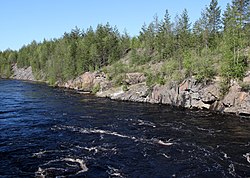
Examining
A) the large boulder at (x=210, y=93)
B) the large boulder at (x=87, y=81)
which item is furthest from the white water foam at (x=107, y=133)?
the large boulder at (x=87, y=81)

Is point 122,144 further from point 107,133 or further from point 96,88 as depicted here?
point 96,88

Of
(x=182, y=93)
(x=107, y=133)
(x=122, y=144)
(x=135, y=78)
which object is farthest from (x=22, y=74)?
(x=122, y=144)

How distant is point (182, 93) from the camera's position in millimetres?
62375

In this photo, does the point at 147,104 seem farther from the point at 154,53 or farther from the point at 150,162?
the point at 154,53

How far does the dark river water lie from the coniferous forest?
15496 millimetres

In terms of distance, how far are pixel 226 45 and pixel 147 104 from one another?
71.9ft

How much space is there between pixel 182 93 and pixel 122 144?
32.7 m

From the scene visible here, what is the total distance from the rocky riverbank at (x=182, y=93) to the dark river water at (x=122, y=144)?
13.9ft

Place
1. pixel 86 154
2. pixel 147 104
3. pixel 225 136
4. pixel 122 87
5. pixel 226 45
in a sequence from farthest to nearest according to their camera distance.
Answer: pixel 122 87, pixel 147 104, pixel 226 45, pixel 225 136, pixel 86 154

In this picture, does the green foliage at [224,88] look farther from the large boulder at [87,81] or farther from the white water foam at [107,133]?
the large boulder at [87,81]

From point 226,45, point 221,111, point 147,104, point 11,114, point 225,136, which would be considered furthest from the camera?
point 147,104

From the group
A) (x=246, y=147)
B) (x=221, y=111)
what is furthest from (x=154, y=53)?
(x=246, y=147)

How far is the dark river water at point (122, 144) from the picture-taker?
2512 cm

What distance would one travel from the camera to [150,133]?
1503 inches
